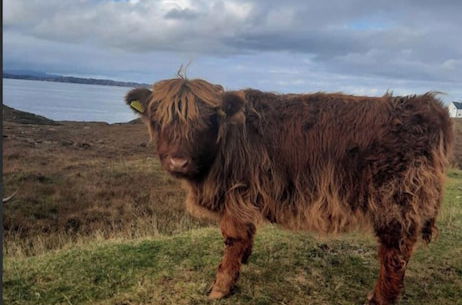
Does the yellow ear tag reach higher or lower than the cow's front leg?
higher

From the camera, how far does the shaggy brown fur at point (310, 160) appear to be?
476 centimetres

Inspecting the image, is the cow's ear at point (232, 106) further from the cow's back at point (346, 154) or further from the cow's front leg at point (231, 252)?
the cow's front leg at point (231, 252)

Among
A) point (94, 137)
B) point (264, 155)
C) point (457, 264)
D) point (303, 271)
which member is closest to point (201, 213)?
point (264, 155)

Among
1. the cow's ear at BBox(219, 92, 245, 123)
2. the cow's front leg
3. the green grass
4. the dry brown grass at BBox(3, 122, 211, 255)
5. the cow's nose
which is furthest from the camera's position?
the dry brown grass at BBox(3, 122, 211, 255)

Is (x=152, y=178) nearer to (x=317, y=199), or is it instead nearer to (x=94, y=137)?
(x=317, y=199)

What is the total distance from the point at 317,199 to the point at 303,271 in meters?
1.45

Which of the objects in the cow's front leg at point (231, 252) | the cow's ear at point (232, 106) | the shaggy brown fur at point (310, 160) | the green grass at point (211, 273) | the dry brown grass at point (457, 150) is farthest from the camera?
the dry brown grass at point (457, 150)

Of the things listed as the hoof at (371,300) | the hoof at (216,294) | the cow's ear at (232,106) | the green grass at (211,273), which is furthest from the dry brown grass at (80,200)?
the hoof at (371,300)

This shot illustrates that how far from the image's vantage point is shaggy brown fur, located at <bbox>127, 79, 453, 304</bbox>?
4.76 meters

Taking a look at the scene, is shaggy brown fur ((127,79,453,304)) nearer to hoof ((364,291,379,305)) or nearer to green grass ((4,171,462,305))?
hoof ((364,291,379,305))

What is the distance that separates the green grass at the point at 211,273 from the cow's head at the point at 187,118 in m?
1.48

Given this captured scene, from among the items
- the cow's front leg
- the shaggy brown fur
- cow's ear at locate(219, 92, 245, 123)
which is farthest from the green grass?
cow's ear at locate(219, 92, 245, 123)

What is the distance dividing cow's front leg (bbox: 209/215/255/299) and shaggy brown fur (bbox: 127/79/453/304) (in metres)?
0.01

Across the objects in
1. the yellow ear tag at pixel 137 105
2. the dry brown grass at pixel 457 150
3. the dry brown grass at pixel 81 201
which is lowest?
the dry brown grass at pixel 81 201
